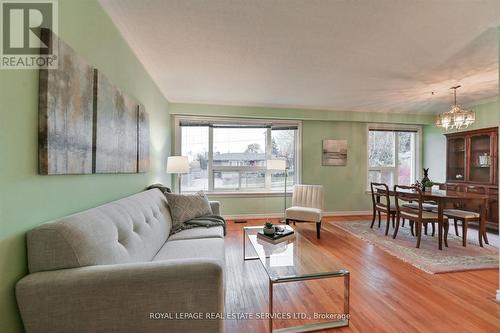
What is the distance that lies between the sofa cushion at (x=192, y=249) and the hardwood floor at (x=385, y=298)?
0.46 m

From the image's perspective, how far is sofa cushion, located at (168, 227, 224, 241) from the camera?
2129 millimetres

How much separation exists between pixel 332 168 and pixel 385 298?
3.36 meters

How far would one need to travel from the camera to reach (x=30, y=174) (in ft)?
3.44

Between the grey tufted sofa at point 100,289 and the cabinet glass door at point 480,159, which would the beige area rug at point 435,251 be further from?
the grey tufted sofa at point 100,289

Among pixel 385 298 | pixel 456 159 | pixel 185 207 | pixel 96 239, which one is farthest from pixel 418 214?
pixel 96 239

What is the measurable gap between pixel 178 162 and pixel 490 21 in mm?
3733

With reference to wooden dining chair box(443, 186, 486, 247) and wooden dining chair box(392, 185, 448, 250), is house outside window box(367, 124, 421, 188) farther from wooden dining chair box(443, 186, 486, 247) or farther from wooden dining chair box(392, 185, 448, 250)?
wooden dining chair box(443, 186, 486, 247)

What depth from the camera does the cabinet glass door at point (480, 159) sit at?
3.94 m

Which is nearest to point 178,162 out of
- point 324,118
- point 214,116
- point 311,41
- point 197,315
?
point 214,116

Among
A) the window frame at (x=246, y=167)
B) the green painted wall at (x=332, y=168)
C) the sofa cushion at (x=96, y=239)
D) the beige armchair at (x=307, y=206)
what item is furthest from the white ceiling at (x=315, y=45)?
the beige armchair at (x=307, y=206)

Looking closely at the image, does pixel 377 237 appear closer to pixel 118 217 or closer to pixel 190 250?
pixel 190 250

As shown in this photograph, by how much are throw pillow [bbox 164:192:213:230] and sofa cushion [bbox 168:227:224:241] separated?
0.20 m

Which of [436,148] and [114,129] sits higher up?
[436,148]

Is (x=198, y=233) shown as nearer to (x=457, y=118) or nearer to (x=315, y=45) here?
(x=315, y=45)
